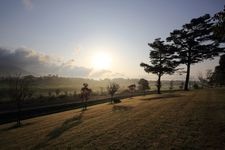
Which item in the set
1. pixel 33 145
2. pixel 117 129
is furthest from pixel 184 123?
pixel 33 145

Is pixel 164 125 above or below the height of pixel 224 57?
below

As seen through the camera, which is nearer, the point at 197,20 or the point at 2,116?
the point at 197,20

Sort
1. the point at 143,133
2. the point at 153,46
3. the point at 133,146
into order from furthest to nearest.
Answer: the point at 153,46, the point at 143,133, the point at 133,146

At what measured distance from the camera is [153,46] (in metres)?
51.2

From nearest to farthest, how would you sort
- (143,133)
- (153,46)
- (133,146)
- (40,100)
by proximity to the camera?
1. (133,146)
2. (143,133)
3. (153,46)
4. (40,100)

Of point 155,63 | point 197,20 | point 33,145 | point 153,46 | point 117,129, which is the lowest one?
point 33,145

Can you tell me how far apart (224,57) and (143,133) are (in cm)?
3986

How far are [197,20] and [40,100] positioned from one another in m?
58.2

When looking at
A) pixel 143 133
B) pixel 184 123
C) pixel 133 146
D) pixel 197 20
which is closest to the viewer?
pixel 133 146

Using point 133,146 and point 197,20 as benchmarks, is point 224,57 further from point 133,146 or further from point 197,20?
point 133,146

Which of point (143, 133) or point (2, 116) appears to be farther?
point (2, 116)

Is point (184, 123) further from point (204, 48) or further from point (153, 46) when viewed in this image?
point (153, 46)

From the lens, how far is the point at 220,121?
42.6ft

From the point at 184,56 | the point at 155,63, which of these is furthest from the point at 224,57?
the point at 155,63
